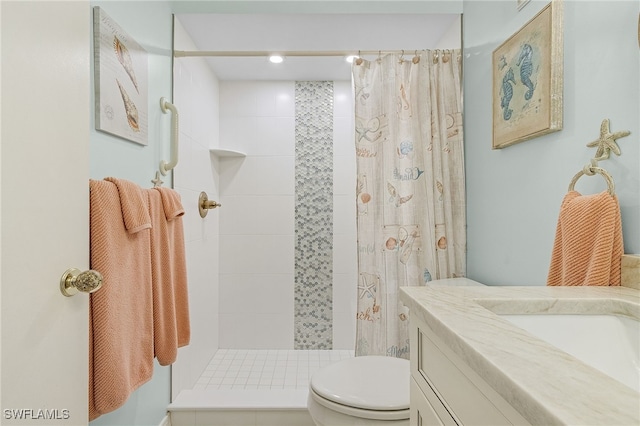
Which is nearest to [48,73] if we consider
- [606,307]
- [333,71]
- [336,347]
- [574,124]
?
[606,307]

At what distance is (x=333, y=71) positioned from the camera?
105 inches

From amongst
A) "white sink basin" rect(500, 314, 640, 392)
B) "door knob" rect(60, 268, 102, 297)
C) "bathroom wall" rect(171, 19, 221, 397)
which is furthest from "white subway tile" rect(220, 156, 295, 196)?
"white sink basin" rect(500, 314, 640, 392)

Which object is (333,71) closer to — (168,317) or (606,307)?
(168,317)

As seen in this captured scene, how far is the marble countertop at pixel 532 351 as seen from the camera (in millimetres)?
328

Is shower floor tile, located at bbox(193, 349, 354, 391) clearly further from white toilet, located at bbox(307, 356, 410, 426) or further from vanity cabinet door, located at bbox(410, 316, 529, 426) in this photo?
vanity cabinet door, located at bbox(410, 316, 529, 426)

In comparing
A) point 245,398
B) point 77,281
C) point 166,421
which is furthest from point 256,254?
point 77,281

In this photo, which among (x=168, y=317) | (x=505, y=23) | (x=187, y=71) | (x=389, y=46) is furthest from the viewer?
(x=389, y=46)

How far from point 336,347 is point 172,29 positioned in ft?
7.75

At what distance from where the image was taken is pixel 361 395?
4.06ft

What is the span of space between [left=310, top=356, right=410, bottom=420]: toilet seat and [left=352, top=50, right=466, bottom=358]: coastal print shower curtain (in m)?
0.38

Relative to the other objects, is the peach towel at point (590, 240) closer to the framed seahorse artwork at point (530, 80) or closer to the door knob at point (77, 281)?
the framed seahorse artwork at point (530, 80)

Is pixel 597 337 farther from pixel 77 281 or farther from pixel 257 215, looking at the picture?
pixel 257 215

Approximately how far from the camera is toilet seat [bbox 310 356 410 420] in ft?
3.87

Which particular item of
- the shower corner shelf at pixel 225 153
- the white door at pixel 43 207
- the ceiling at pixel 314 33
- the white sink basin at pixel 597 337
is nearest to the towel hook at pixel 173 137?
the ceiling at pixel 314 33
